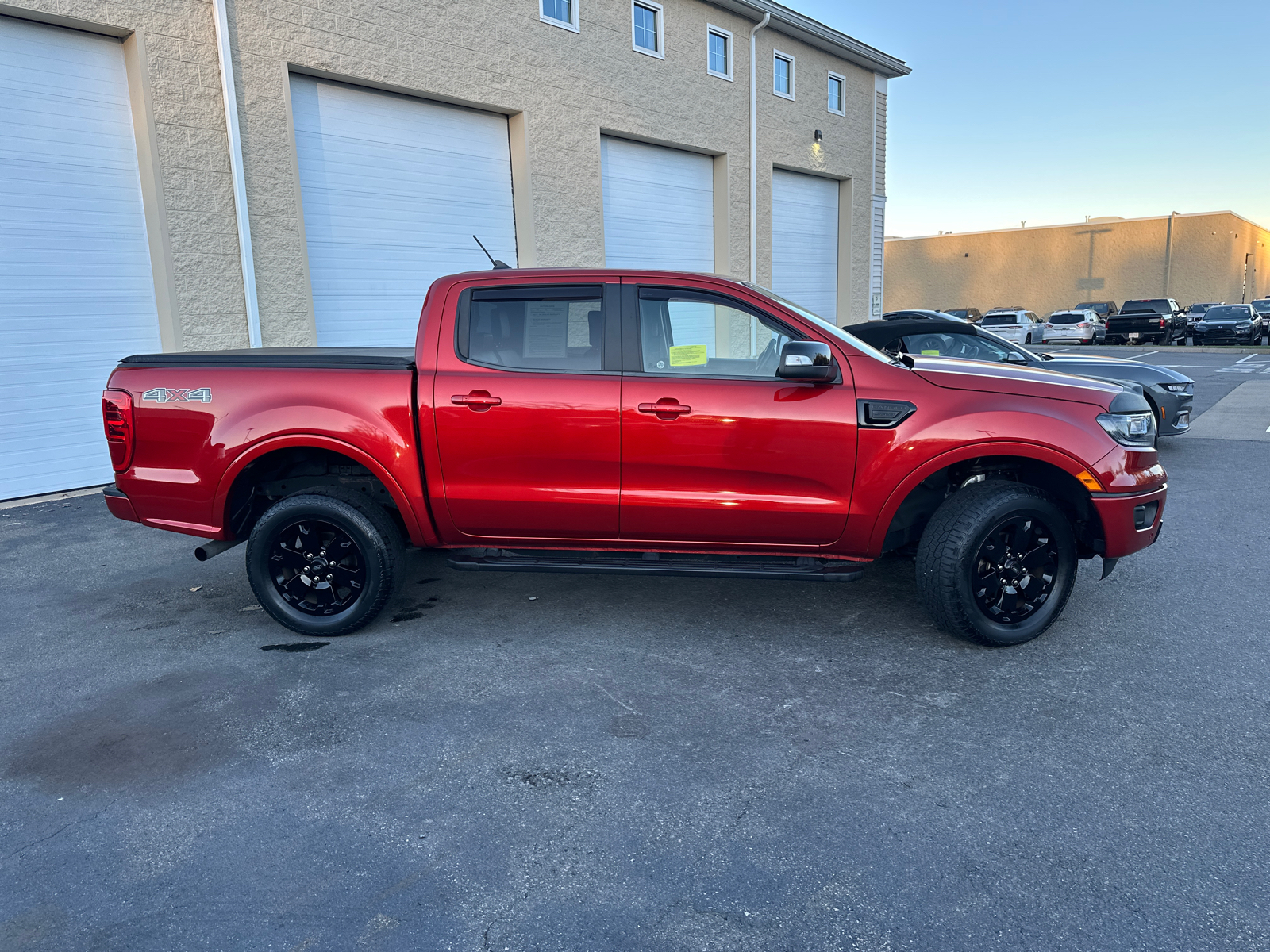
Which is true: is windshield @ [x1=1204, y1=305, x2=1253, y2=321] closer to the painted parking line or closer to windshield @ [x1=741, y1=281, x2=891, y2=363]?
the painted parking line

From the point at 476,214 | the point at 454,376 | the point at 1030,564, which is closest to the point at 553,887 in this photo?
the point at 454,376

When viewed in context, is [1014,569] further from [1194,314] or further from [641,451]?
[1194,314]

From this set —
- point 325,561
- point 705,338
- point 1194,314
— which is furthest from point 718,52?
point 1194,314

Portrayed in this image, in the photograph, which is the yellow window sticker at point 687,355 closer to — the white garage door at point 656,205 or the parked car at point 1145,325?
the white garage door at point 656,205

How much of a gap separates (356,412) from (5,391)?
638 centimetres

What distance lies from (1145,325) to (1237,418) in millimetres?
24759

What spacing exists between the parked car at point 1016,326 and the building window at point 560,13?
24.6m

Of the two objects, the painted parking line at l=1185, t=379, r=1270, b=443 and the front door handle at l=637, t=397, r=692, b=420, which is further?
the painted parking line at l=1185, t=379, r=1270, b=443

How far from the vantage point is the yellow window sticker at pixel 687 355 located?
4.23 meters

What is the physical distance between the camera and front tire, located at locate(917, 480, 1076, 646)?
3986 millimetres

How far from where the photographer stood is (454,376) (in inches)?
168

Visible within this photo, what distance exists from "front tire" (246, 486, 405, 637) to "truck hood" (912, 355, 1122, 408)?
2925mm

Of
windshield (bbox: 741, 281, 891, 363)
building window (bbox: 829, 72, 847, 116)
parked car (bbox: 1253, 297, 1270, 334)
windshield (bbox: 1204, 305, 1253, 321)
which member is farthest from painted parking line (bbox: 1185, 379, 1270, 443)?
parked car (bbox: 1253, 297, 1270, 334)

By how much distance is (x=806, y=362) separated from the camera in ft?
12.8
